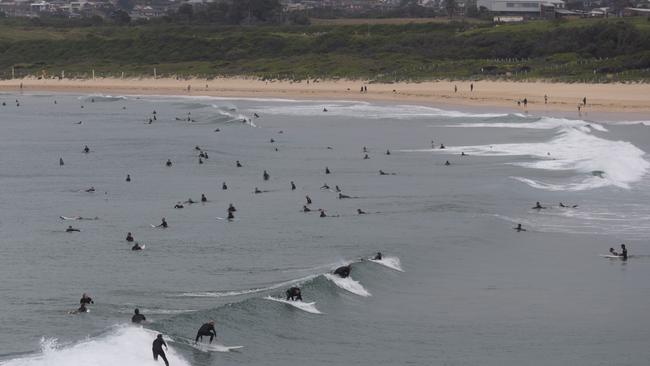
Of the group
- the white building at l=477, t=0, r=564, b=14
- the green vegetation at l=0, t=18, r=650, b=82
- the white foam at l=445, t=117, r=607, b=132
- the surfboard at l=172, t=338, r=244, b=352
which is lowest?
the surfboard at l=172, t=338, r=244, b=352

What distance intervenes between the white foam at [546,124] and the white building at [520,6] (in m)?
107

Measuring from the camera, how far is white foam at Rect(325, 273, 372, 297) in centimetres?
3272

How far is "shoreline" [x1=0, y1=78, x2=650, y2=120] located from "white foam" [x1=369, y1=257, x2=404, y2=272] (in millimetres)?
50834

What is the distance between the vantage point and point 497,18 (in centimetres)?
18200

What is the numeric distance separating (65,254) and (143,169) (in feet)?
80.8

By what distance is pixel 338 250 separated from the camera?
38.5 meters

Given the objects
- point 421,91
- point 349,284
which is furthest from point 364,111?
point 349,284

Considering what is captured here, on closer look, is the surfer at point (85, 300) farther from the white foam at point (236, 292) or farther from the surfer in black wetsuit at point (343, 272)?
the surfer in black wetsuit at point (343, 272)

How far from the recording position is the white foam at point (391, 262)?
117 feet

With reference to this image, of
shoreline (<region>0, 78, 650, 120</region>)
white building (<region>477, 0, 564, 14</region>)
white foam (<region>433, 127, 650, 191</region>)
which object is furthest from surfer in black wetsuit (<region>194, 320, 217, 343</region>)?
white building (<region>477, 0, 564, 14</region>)

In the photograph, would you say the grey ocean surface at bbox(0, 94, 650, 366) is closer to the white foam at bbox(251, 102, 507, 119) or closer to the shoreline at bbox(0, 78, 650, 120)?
the white foam at bbox(251, 102, 507, 119)

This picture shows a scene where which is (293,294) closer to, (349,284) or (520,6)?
(349,284)

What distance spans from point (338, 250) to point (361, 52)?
10045 centimetres

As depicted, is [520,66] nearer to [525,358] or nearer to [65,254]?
[65,254]
